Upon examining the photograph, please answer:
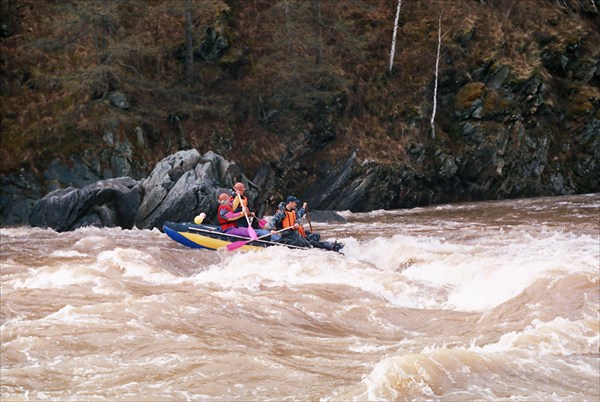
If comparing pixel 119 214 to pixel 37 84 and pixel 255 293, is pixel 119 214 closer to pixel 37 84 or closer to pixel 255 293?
pixel 37 84

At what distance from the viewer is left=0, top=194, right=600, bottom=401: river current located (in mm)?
5281

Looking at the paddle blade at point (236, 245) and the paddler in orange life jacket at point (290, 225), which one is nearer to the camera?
the paddler in orange life jacket at point (290, 225)

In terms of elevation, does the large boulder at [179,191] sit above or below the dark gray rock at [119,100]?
below

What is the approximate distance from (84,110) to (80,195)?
215 inches

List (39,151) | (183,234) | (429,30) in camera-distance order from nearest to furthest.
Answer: (183,234), (39,151), (429,30)

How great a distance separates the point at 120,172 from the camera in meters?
21.8

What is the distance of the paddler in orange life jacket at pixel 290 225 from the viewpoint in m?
13.4

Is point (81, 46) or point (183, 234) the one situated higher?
point (81, 46)

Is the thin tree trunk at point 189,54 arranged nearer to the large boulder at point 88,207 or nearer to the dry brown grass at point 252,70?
the dry brown grass at point 252,70

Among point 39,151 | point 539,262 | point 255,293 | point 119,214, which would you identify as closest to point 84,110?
point 39,151

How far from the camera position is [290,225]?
45.1 feet

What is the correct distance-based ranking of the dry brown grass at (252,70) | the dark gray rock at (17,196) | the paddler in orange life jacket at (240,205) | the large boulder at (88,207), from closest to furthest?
the paddler in orange life jacket at (240,205) < the large boulder at (88,207) < the dark gray rock at (17,196) < the dry brown grass at (252,70)

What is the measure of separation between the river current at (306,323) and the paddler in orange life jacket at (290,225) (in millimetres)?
498

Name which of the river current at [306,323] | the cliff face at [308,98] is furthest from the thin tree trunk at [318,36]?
the river current at [306,323]
